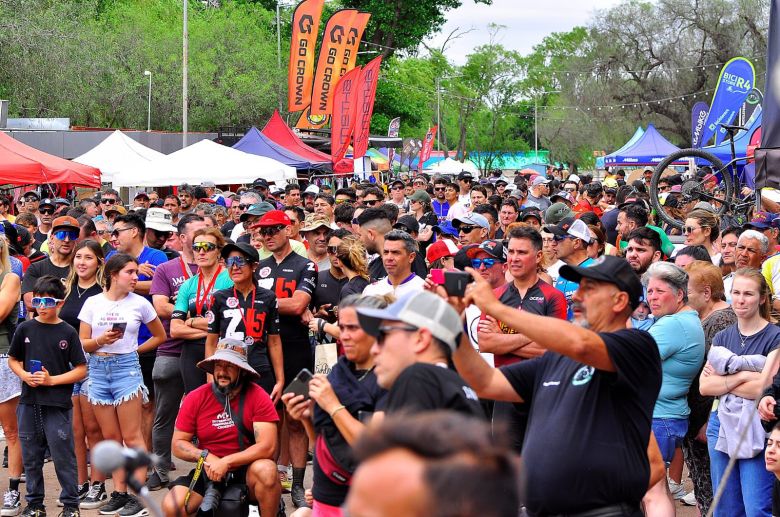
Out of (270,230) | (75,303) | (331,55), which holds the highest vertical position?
(331,55)

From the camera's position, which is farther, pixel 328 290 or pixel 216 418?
pixel 328 290

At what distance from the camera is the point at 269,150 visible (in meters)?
30.4

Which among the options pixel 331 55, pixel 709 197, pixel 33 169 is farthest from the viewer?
pixel 331 55

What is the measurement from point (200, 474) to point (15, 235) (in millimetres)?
5524

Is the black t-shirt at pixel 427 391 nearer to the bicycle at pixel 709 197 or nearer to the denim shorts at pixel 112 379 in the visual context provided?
the denim shorts at pixel 112 379

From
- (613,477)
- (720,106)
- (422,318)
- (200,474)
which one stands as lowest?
(200,474)

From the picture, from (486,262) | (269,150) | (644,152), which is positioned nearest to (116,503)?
(486,262)

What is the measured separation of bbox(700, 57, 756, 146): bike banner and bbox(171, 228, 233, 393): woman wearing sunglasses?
10.5 metres

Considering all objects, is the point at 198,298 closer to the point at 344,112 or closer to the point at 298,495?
the point at 298,495

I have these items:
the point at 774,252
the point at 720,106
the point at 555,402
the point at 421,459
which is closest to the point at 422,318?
the point at 555,402

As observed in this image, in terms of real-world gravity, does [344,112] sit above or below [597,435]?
above

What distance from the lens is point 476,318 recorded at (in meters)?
7.14

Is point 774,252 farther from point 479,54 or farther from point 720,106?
point 479,54

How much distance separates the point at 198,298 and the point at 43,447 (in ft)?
5.17
